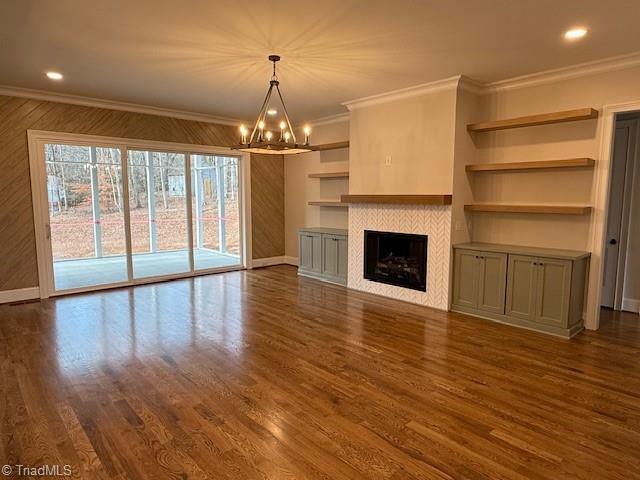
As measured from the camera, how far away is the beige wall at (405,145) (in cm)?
502

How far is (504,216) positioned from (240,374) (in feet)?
12.3

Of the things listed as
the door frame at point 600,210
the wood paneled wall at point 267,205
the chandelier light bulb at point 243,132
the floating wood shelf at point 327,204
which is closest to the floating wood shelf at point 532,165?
the door frame at point 600,210

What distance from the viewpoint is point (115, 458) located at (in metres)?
2.28

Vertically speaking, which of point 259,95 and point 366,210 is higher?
point 259,95

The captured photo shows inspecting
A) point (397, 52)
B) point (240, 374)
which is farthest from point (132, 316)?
point (397, 52)

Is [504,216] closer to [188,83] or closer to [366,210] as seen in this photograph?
[366,210]

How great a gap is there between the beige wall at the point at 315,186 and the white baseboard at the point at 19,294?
4.45 m

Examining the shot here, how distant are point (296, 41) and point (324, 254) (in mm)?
3880

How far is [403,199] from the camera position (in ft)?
17.7

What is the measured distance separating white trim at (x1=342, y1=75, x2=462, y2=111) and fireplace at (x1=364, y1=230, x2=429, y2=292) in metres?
1.85

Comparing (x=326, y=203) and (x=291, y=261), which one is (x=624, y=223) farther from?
(x=291, y=261)

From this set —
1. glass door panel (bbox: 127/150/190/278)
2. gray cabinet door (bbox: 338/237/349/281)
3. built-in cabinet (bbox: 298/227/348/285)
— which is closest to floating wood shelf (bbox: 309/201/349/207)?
built-in cabinet (bbox: 298/227/348/285)

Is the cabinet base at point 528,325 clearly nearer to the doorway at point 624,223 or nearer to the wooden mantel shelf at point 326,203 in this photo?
the doorway at point 624,223

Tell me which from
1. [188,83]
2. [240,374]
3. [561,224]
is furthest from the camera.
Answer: [188,83]
